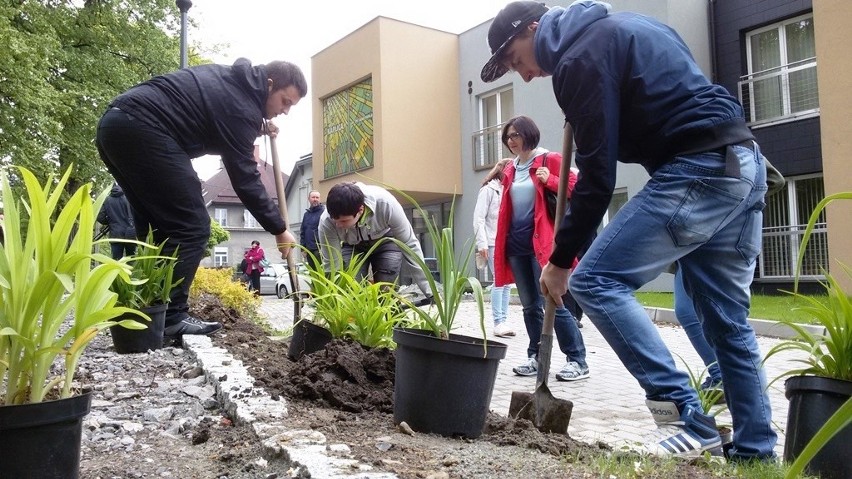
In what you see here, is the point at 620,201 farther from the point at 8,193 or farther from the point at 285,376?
the point at 8,193

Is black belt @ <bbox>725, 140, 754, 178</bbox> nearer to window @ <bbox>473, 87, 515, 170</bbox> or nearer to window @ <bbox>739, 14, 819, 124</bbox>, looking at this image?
window @ <bbox>739, 14, 819, 124</bbox>

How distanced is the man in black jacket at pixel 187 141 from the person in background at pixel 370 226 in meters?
0.50

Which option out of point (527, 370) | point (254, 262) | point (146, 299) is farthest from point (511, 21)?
point (254, 262)

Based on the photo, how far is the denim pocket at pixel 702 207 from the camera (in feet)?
7.88

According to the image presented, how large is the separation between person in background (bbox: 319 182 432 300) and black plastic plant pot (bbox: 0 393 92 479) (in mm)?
3101

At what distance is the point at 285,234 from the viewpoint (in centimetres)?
466

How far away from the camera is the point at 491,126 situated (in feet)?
65.0

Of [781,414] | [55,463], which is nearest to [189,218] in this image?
[55,463]

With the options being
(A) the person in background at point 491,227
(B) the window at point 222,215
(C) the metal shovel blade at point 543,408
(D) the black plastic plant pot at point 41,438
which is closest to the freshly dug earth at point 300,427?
(C) the metal shovel blade at point 543,408

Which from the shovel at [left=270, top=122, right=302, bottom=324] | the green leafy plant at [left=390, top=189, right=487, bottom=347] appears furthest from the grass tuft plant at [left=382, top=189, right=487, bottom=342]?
the shovel at [left=270, top=122, right=302, bottom=324]

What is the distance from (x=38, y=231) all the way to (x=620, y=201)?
582 inches

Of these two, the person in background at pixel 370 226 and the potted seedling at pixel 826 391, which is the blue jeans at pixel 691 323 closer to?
the potted seedling at pixel 826 391

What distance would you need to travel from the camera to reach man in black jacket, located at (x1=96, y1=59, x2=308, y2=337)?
14.1ft

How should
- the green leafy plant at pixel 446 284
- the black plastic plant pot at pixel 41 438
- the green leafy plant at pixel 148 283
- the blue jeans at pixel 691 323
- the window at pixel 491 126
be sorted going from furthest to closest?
the window at pixel 491 126 → the green leafy plant at pixel 148 283 → the blue jeans at pixel 691 323 → the green leafy plant at pixel 446 284 → the black plastic plant pot at pixel 41 438
